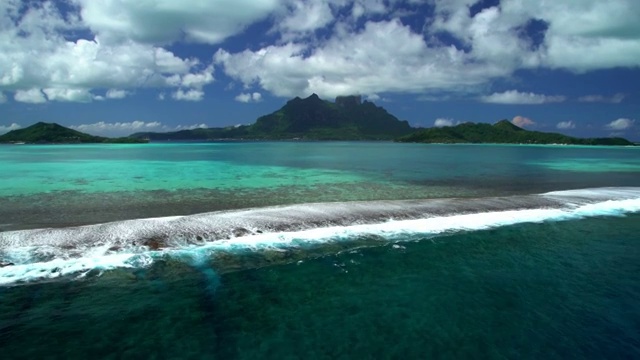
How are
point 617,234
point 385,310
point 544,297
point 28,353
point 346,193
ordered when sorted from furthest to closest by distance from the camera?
point 346,193 → point 617,234 → point 544,297 → point 385,310 → point 28,353

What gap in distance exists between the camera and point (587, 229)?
18.0 meters

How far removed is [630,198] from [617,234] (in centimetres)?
1118

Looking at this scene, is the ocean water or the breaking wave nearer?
the ocean water

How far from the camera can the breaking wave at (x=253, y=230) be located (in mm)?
13055

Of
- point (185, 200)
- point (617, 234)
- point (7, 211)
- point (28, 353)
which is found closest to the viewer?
point (28, 353)

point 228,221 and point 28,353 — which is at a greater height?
point 228,221

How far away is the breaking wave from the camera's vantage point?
13.1 m

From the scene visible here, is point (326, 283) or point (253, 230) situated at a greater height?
point (253, 230)

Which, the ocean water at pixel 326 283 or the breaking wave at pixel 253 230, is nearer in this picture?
the ocean water at pixel 326 283

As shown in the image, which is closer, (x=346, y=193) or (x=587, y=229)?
(x=587, y=229)

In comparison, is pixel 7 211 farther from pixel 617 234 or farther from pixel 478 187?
pixel 478 187

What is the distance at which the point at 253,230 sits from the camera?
54.5ft

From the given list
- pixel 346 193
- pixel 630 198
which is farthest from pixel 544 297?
pixel 630 198

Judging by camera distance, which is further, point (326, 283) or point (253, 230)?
point (253, 230)
